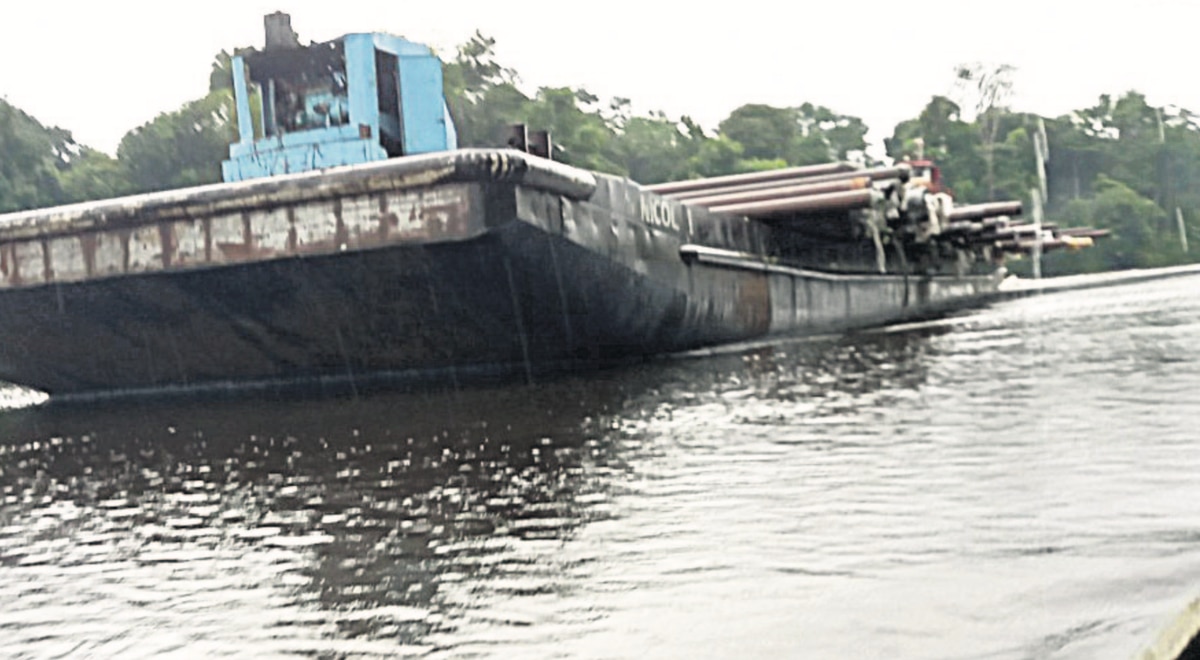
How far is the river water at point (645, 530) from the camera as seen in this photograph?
2.13m

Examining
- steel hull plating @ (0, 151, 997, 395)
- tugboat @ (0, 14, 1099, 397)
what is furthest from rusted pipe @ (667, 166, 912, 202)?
steel hull plating @ (0, 151, 997, 395)

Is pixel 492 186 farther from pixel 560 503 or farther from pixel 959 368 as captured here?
pixel 560 503

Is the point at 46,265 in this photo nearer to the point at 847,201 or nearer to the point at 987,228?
the point at 847,201

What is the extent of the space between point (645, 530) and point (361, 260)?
207 inches

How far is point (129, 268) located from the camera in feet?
27.1

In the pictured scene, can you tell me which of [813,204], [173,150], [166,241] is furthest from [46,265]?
[173,150]

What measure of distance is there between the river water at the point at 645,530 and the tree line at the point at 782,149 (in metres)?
32.4

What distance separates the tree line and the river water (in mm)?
32438

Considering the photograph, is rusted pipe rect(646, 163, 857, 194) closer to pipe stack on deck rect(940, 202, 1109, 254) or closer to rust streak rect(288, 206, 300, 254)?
pipe stack on deck rect(940, 202, 1109, 254)

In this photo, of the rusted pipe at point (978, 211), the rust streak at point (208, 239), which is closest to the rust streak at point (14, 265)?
the rust streak at point (208, 239)

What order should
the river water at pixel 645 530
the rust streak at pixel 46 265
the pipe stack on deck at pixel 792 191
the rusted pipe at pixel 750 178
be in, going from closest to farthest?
the river water at pixel 645 530 → the rust streak at pixel 46 265 → the pipe stack on deck at pixel 792 191 → the rusted pipe at pixel 750 178

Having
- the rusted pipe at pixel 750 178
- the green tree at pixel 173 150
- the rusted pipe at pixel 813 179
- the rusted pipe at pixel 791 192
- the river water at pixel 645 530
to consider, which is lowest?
the river water at pixel 645 530

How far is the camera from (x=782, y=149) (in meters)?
71.2

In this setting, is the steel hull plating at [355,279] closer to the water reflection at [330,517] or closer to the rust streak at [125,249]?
the rust streak at [125,249]
